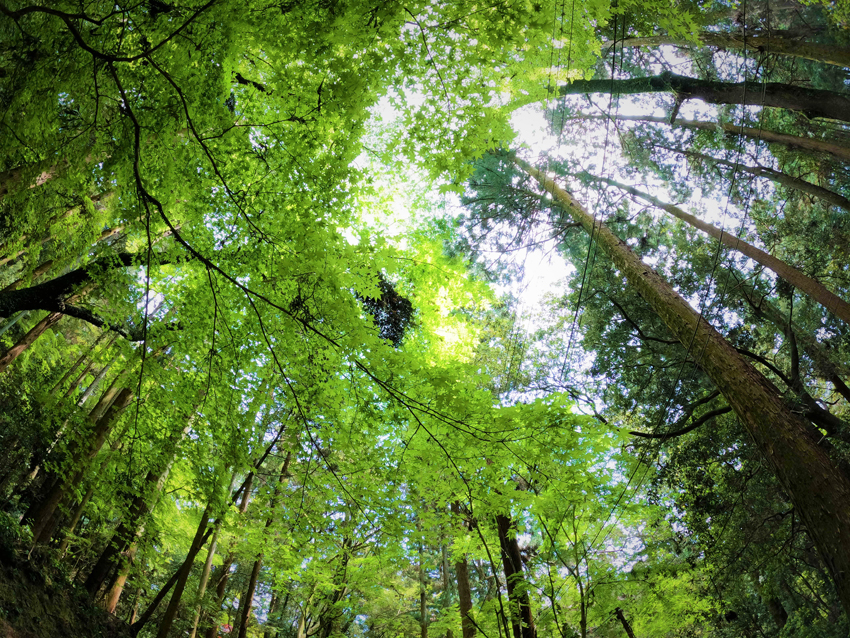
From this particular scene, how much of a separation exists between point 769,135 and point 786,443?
5315 millimetres

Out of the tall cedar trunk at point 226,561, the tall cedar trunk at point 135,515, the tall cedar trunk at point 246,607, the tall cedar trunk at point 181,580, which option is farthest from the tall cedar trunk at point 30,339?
the tall cedar trunk at point 246,607

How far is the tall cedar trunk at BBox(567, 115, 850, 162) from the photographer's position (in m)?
5.36

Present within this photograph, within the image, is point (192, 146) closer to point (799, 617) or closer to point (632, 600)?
point (632, 600)

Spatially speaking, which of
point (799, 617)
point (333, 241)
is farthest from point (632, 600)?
point (333, 241)

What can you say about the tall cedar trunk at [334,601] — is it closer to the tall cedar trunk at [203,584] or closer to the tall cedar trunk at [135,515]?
the tall cedar trunk at [203,584]

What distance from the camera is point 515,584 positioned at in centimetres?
466

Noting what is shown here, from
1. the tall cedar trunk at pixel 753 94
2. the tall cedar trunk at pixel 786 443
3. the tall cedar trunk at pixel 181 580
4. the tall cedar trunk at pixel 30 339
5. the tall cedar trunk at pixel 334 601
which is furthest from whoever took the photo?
the tall cedar trunk at pixel 30 339

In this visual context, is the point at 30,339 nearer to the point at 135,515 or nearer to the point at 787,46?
the point at 135,515

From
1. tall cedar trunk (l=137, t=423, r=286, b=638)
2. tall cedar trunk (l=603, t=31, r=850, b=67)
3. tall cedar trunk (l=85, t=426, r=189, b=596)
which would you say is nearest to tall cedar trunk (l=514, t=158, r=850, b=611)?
tall cedar trunk (l=603, t=31, r=850, b=67)

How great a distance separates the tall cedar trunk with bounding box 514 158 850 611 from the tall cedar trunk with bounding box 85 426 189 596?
3825 mm

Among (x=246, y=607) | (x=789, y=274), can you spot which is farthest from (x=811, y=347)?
(x=246, y=607)

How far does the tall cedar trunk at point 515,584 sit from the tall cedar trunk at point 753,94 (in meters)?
4.62

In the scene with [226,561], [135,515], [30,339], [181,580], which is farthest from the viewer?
[226,561]

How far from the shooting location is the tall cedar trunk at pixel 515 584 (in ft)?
13.7
